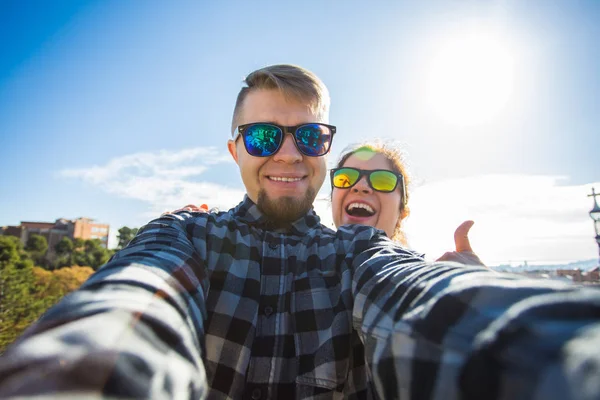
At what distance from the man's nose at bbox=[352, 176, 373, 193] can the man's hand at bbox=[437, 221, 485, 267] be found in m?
1.77

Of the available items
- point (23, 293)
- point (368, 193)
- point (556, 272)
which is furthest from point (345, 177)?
point (23, 293)

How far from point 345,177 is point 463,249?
7.29 ft

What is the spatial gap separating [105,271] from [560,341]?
4.20ft

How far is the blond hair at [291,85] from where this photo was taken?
2.76m

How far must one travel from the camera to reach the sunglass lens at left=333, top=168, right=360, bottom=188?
455 centimetres

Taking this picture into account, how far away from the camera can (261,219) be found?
2484mm

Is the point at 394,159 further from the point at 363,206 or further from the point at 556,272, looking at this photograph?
the point at 556,272

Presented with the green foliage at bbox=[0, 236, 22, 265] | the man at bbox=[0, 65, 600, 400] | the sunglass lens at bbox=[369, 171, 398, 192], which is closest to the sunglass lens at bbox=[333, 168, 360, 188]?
the sunglass lens at bbox=[369, 171, 398, 192]

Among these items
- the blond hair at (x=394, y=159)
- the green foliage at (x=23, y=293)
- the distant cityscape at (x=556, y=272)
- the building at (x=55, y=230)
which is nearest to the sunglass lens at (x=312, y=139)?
the distant cityscape at (x=556, y=272)

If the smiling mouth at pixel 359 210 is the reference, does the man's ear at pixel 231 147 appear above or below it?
above

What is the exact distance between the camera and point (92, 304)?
88 cm

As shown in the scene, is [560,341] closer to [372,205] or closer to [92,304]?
[92,304]

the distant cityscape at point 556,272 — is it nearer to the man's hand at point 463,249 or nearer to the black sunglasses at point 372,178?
the man's hand at point 463,249

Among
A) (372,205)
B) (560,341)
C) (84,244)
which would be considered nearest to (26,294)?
(84,244)
